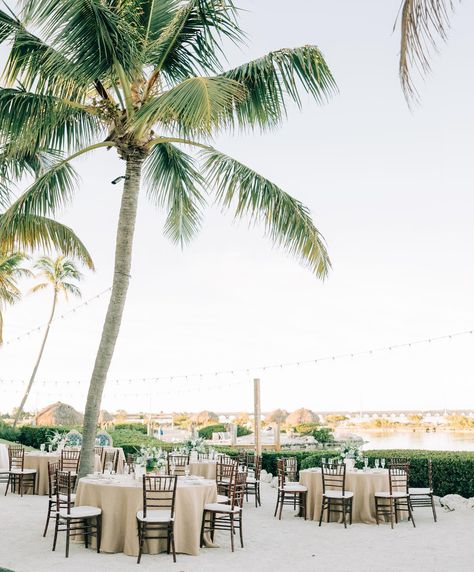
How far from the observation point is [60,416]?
87.1ft

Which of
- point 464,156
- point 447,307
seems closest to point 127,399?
point 447,307

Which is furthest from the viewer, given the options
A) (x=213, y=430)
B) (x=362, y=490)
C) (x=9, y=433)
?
(x=213, y=430)

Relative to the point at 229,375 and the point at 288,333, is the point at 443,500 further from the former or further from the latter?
the point at 288,333

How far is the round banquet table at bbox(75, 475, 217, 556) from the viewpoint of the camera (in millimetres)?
7090

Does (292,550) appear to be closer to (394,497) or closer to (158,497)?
(158,497)

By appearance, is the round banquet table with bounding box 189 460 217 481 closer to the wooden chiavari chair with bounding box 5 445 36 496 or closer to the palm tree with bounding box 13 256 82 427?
the wooden chiavari chair with bounding box 5 445 36 496

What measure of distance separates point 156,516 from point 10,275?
17153 mm

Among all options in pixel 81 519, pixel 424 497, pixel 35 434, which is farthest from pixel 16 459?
pixel 35 434

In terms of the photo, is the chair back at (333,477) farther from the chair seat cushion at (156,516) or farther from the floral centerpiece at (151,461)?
the chair seat cushion at (156,516)

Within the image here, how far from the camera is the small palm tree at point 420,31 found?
277 cm

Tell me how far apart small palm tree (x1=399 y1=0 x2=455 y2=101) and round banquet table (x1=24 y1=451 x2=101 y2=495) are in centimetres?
1095

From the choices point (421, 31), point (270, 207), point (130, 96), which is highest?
point (130, 96)

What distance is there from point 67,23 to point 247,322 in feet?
68.6

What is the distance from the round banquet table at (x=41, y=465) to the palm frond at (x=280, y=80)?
749 cm
